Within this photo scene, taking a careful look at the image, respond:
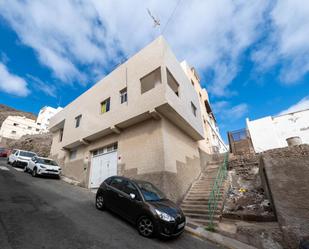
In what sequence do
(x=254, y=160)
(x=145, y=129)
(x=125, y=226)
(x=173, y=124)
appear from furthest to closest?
(x=254, y=160) < (x=173, y=124) < (x=145, y=129) < (x=125, y=226)

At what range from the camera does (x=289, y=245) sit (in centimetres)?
566

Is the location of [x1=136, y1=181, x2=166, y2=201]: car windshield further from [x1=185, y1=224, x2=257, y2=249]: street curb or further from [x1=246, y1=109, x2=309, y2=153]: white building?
[x1=246, y1=109, x2=309, y2=153]: white building

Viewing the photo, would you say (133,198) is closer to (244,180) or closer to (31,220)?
A: (31,220)

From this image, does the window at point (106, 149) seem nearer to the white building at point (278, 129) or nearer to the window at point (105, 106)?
the window at point (105, 106)

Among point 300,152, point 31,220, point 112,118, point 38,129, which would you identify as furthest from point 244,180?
point 38,129

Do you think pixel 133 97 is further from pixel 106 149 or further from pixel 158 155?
pixel 106 149

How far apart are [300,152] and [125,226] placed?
9.72 m

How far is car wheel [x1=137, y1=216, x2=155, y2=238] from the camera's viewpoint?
5.39 meters

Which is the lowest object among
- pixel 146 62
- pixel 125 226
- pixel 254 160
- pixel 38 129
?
pixel 125 226

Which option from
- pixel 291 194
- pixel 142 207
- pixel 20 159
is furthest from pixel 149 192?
pixel 20 159

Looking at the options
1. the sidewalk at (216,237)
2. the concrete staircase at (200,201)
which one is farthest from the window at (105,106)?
the sidewalk at (216,237)

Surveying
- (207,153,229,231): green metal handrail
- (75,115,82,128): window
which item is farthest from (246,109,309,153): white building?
(75,115,82,128): window

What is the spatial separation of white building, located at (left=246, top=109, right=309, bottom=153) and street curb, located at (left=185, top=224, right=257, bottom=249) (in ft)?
69.2

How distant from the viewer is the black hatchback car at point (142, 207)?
5.39m
